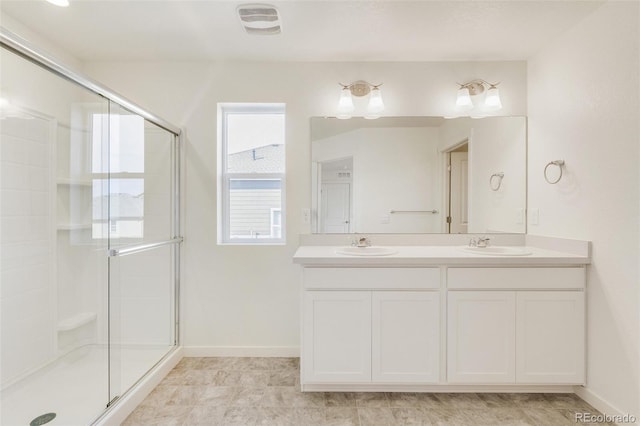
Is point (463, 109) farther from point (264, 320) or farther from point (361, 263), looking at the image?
point (264, 320)

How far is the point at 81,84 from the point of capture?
1640 millimetres

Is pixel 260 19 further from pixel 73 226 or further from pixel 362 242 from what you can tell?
pixel 73 226

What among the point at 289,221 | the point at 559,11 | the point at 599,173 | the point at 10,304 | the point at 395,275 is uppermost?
the point at 559,11

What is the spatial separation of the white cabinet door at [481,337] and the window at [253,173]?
4.83 feet

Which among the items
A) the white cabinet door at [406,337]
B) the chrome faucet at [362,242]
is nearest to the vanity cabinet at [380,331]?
the white cabinet door at [406,337]

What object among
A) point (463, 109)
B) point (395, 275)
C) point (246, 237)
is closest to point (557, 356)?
point (395, 275)

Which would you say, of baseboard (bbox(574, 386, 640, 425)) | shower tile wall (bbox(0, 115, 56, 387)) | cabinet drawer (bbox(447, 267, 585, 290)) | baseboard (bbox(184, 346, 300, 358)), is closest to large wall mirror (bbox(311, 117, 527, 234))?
cabinet drawer (bbox(447, 267, 585, 290))

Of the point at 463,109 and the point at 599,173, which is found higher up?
the point at 463,109

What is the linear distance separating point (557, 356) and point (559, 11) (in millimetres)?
2057

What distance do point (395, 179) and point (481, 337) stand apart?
124cm

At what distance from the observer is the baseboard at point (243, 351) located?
8.73 feet

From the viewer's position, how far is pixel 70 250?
7.05 feet

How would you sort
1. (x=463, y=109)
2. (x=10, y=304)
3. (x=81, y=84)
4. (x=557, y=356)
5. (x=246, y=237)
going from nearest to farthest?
(x=81, y=84) → (x=10, y=304) → (x=557, y=356) → (x=463, y=109) → (x=246, y=237)

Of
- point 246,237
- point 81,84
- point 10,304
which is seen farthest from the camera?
point 246,237
